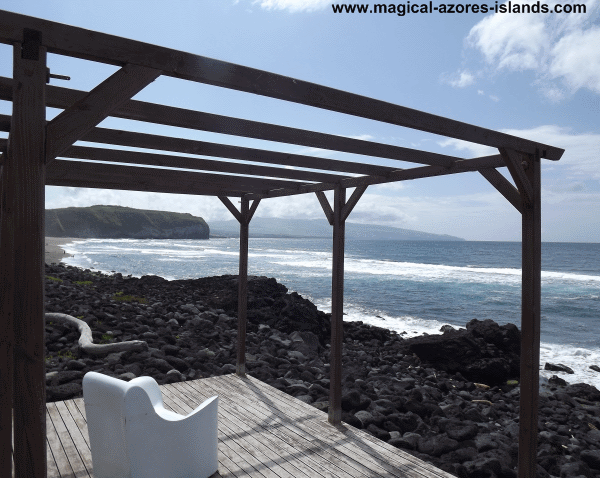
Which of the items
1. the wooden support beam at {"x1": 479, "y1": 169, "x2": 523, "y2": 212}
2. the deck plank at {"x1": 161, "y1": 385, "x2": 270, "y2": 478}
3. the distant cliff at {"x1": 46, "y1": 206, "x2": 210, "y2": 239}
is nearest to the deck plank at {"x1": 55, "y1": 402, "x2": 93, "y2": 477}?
the deck plank at {"x1": 161, "y1": 385, "x2": 270, "y2": 478}

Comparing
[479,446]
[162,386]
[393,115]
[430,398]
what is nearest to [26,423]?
[393,115]

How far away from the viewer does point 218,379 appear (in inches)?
234

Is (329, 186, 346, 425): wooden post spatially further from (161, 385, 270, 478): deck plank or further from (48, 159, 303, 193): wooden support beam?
(161, 385, 270, 478): deck plank

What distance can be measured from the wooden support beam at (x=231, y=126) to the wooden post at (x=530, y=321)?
85 cm

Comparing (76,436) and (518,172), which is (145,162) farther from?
(518,172)

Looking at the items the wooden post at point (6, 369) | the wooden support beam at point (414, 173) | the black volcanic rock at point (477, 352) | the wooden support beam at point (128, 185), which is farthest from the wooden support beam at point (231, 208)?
the black volcanic rock at point (477, 352)

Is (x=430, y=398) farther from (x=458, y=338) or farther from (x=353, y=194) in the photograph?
(x=353, y=194)

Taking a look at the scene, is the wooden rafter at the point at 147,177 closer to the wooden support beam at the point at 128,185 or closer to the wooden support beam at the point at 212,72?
the wooden support beam at the point at 128,185

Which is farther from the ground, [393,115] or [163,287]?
[393,115]

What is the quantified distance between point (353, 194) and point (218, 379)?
3.17 m

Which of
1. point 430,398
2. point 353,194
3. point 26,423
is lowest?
point 430,398

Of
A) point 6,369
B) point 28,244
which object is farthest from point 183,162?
point 28,244

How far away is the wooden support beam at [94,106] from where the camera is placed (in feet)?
5.92

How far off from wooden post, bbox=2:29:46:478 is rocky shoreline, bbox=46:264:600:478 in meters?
3.74
